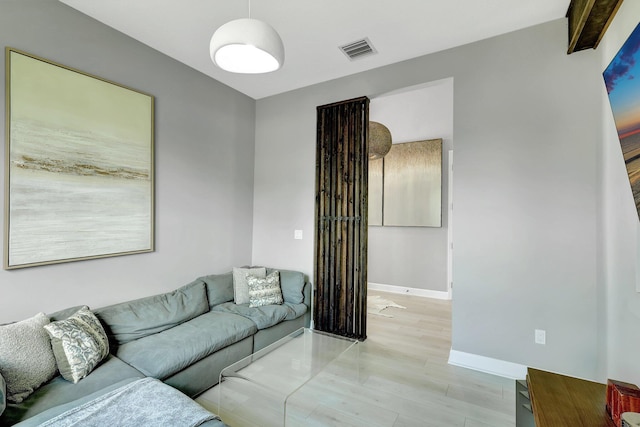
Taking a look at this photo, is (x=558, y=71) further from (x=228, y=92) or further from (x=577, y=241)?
(x=228, y=92)

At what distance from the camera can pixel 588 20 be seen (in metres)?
1.97

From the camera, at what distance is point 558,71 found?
2436mm

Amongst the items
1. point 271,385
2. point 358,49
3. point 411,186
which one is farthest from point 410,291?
point 358,49

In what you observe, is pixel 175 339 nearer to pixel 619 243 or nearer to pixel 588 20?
pixel 619 243

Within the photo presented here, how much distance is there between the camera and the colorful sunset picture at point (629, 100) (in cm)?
138

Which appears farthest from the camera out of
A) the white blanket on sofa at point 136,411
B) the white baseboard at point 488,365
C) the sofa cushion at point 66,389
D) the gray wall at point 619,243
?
the white baseboard at point 488,365

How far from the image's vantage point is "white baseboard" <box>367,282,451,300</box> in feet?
16.6

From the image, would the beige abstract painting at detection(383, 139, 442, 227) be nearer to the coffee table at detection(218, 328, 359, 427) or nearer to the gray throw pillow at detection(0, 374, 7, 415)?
the coffee table at detection(218, 328, 359, 427)

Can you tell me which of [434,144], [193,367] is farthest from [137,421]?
[434,144]

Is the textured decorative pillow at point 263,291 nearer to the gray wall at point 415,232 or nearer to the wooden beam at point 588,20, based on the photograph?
the gray wall at point 415,232

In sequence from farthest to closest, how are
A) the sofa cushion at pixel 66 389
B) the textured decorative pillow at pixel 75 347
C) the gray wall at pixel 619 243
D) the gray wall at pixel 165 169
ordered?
the gray wall at pixel 165 169
the textured decorative pillow at pixel 75 347
the gray wall at pixel 619 243
the sofa cushion at pixel 66 389

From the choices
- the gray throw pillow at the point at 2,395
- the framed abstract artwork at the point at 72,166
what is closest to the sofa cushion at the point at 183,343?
the gray throw pillow at the point at 2,395

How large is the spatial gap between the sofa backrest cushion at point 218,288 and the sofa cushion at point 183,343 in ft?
1.18

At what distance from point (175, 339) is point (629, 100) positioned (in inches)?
124
